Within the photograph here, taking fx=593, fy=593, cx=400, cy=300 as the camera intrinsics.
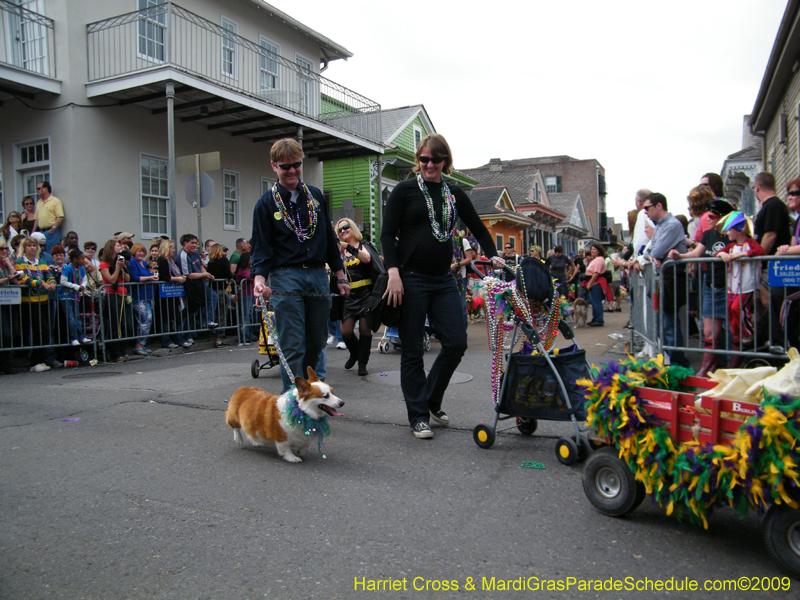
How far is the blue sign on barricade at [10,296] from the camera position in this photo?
26.3 ft

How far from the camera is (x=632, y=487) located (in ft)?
9.71

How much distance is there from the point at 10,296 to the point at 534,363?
7456mm

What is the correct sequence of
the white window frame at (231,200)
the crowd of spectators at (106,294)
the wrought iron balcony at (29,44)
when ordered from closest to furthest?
the crowd of spectators at (106,294) → the wrought iron balcony at (29,44) → the white window frame at (231,200)

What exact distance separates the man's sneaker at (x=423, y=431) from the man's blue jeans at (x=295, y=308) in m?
0.99

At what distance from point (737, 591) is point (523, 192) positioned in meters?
40.8

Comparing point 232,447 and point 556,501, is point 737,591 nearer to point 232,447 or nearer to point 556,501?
point 556,501

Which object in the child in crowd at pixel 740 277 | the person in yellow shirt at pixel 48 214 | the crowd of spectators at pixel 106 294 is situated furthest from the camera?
the person in yellow shirt at pixel 48 214

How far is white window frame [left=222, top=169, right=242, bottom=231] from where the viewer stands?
15.8 m

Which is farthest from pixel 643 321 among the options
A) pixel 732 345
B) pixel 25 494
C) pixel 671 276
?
pixel 25 494

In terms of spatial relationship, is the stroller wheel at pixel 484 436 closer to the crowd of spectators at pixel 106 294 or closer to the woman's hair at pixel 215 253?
the crowd of spectators at pixel 106 294

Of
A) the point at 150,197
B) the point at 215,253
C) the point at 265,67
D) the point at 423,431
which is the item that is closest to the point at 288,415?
the point at 423,431

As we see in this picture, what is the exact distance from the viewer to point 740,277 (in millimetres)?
5039

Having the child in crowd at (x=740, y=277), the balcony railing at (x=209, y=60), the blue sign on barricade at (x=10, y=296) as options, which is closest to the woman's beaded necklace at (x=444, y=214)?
the child in crowd at (x=740, y=277)

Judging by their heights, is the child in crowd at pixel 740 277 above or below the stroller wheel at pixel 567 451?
above
